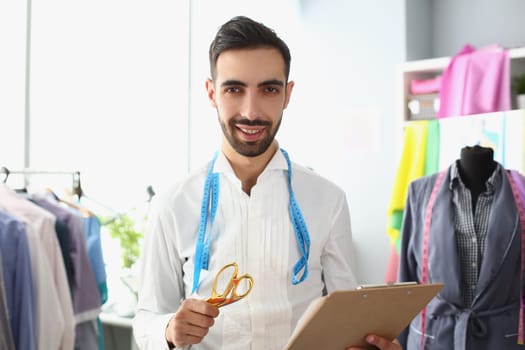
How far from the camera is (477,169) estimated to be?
2168 mm

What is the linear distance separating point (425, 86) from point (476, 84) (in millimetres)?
326

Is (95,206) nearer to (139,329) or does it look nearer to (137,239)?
(137,239)

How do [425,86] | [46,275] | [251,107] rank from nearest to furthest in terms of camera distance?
1. [251,107]
2. [46,275]
3. [425,86]

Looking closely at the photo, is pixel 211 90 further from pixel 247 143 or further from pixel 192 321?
pixel 192 321

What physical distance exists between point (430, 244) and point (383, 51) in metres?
2.13

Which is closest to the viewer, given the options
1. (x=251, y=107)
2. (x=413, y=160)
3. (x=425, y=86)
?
(x=251, y=107)

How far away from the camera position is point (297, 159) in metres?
4.51

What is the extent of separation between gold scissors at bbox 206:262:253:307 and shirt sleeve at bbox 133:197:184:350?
13 centimetres

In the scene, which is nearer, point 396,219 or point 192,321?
point 192,321

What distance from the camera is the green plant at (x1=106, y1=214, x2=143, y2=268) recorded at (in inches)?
117

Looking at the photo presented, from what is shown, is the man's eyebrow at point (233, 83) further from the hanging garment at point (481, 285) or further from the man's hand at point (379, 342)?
the hanging garment at point (481, 285)

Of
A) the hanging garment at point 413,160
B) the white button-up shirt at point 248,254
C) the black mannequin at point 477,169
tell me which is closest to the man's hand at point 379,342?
the white button-up shirt at point 248,254

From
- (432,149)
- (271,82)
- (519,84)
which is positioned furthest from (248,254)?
(519,84)

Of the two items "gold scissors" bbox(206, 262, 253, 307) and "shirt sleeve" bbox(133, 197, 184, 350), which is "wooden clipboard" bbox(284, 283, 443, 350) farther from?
"shirt sleeve" bbox(133, 197, 184, 350)
